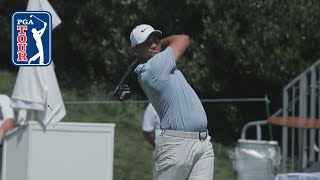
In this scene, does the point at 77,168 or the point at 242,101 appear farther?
the point at 242,101

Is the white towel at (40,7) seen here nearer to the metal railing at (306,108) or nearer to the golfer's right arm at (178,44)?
the golfer's right arm at (178,44)

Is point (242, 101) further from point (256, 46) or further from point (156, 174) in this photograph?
point (156, 174)

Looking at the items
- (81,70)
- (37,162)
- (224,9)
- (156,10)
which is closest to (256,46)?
(224,9)

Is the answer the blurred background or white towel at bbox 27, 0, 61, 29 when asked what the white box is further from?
the blurred background

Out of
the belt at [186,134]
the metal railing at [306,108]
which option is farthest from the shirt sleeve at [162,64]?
the metal railing at [306,108]

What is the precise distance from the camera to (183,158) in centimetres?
604

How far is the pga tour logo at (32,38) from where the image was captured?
7961 mm

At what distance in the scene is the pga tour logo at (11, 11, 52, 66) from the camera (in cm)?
796

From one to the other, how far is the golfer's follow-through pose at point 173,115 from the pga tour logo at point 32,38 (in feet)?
6.80

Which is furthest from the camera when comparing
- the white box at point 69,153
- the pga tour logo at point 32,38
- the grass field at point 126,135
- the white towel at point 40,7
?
the grass field at point 126,135

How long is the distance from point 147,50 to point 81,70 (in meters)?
7.74

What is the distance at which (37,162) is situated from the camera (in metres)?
7.82

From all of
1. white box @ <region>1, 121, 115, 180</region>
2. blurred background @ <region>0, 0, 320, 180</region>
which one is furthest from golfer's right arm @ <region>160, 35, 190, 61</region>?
blurred background @ <region>0, 0, 320, 180</region>

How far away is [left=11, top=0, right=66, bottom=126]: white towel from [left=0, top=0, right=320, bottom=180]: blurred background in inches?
86.0
